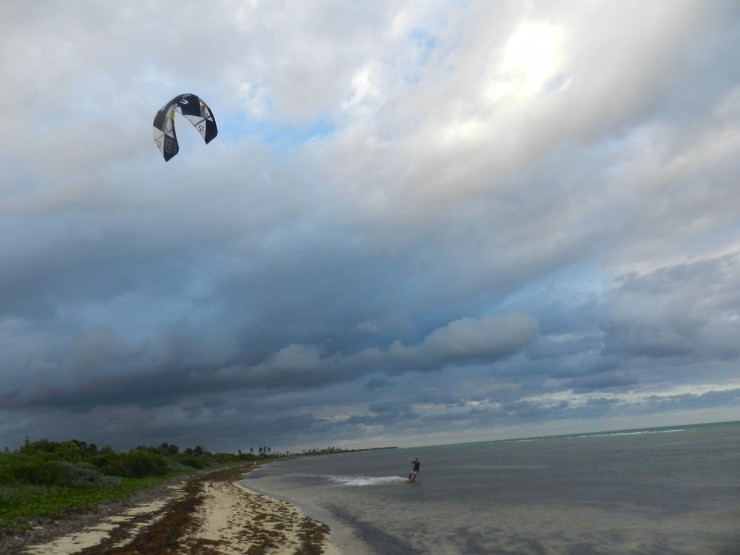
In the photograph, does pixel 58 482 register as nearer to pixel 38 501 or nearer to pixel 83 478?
pixel 83 478

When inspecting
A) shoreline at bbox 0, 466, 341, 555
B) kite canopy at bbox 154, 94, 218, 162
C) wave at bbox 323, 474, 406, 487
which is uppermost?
kite canopy at bbox 154, 94, 218, 162

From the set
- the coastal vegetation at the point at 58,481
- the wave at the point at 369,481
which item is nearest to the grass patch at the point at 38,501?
the coastal vegetation at the point at 58,481

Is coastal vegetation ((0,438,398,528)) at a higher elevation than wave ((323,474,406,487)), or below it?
higher

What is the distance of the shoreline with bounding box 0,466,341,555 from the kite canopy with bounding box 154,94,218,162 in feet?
44.9

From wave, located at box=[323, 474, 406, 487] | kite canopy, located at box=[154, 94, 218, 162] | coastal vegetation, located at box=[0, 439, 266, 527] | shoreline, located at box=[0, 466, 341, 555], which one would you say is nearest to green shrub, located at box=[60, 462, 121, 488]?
coastal vegetation, located at box=[0, 439, 266, 527]

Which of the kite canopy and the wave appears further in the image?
the wave

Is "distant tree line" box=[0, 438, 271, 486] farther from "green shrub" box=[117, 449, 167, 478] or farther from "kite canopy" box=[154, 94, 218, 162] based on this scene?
"kite canopy" box=[154, 94, 218, 162]

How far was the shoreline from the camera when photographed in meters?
18.4

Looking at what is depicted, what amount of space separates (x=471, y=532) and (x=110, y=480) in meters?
39.2

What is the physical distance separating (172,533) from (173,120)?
1654cm

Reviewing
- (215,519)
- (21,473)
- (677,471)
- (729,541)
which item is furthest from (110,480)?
(677,471)

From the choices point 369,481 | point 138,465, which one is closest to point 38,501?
point 369,481

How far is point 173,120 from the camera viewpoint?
73.4 ft

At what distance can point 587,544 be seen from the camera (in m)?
20.7
